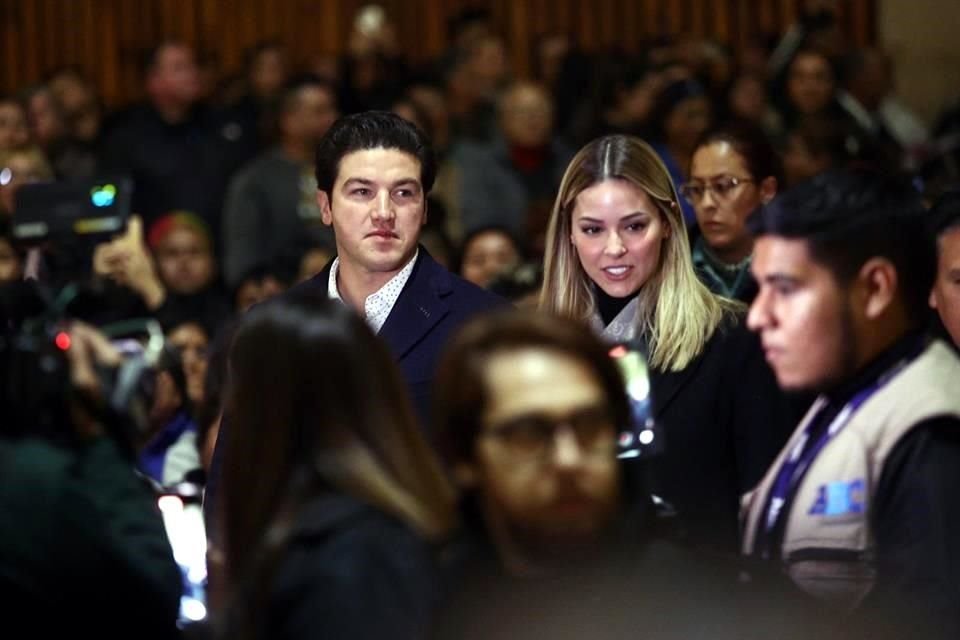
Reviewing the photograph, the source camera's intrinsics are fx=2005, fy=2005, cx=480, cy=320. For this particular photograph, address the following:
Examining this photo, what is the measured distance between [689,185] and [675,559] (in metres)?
2.41

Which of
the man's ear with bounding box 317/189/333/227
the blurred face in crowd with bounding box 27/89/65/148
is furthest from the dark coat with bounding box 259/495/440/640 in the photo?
the blurred face in crowd with bounding box 27/89/65/148

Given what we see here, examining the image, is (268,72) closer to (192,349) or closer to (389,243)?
(192,349)

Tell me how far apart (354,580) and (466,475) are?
18 cm

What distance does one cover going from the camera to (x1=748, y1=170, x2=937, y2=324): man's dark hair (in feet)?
8.36

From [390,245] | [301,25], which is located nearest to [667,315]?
[390,245]

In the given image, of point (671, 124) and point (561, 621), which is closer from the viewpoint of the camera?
point (561, 621)

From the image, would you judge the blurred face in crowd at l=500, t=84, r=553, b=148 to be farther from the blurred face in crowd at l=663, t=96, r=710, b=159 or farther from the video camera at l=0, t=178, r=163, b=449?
the video camera at l=0, t=178, r=163, b=449

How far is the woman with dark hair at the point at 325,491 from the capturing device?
233cm

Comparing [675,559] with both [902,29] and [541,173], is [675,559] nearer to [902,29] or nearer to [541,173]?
[541,173]

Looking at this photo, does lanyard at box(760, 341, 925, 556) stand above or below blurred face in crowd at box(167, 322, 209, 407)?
above

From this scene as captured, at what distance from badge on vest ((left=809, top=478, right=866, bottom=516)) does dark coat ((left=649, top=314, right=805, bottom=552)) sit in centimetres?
99

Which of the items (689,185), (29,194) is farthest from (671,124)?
(29,194)

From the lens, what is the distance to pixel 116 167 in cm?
752

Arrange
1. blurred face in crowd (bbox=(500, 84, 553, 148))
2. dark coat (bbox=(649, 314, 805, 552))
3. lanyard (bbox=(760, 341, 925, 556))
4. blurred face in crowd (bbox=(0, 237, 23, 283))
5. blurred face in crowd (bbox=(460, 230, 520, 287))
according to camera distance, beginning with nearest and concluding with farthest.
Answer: lanyard (bbox=(760, 341, 925, 556)) → dark coat (bbox=(649, 314, 805, 552)) → blurred face in crowd (bbox=(0, 237, 23, 283)) → blurred face in crowd (bbox=(460, 230, 520, 287)) → blurred face in crowd (bbox=(500, 84, 553, 148))
